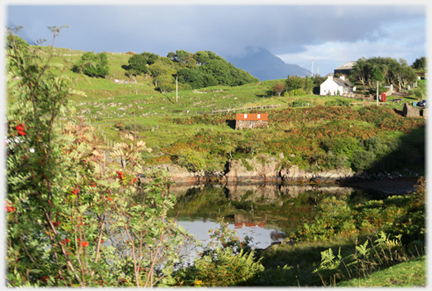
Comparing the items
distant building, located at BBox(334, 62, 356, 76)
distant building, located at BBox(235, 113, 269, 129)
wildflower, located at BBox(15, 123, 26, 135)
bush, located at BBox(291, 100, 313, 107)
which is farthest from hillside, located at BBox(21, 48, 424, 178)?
distant building, located at BBox(334, 62, 356, 76)

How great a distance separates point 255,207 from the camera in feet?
94.9

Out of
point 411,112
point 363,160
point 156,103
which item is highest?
point 156,103

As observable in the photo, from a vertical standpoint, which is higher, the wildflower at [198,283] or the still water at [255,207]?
the wildflower at [198,283]

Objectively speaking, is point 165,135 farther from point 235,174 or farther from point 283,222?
point 283,222

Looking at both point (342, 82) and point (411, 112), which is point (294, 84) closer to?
point (342, 82)

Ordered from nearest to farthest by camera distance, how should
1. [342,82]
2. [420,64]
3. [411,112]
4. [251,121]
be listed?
[251,121] < [411,112] < [342,82] < [420,64]

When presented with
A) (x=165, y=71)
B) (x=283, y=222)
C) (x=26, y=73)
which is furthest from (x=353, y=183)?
(x=165, y=71)

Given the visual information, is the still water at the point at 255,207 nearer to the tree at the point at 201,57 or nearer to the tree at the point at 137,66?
the tree at the point at 137,66

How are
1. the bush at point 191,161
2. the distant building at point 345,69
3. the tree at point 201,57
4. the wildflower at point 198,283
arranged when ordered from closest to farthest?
the wildflower at point 198,283 → the bush at point 191,161 → the distant building at point 345,69 → the tree at point 201,57

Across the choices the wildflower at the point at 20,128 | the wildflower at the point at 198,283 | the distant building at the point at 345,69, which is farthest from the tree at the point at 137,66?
the wildflower at the point at 20,128

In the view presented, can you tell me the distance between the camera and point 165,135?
1873 inches

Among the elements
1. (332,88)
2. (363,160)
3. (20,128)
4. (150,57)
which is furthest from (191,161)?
(150,57)

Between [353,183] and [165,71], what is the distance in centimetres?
8558

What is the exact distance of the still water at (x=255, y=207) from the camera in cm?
2245
